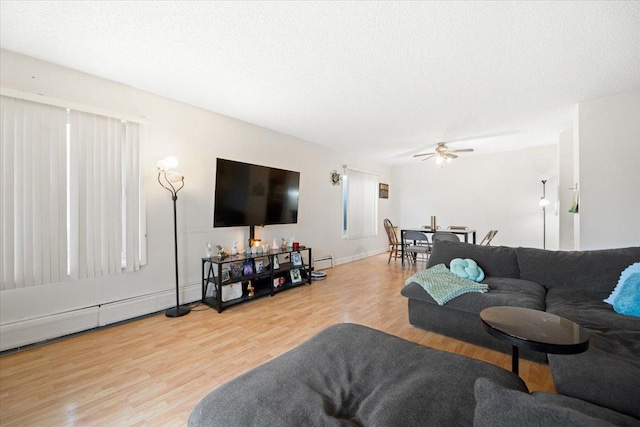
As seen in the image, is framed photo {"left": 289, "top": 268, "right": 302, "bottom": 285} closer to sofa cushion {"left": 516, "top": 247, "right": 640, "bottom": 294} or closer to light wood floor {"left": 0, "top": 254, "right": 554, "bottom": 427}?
light wood floor {"left": 0, "top": 254, "right": 554, "bottom": 427}

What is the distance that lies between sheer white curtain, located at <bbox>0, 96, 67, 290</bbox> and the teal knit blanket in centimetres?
333

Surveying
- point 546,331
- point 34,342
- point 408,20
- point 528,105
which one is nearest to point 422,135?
point 528,105

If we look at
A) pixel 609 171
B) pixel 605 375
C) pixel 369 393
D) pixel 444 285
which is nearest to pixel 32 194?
pixel 369 393

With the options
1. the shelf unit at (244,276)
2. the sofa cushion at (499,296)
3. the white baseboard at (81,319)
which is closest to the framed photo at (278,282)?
the shelf unit at (244,276)

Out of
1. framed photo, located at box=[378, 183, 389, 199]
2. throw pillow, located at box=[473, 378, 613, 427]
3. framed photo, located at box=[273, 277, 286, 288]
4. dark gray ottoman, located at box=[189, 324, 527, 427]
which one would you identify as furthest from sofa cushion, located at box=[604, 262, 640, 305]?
framed photo, located at box=[378, 183, 389, 199]

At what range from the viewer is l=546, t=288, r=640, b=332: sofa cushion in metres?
1.68

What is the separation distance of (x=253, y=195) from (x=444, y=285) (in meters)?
2.57

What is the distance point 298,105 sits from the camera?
3.33 metres

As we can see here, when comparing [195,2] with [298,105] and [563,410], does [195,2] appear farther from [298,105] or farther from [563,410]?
[563,410]

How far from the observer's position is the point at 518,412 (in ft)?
1.87

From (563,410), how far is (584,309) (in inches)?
79.8

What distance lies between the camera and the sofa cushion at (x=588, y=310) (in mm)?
1677

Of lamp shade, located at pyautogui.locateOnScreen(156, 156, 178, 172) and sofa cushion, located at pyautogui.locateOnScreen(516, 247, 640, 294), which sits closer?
sofa cushion, located at pyautogui.locateOnScreen(516, 247, 640, 294)

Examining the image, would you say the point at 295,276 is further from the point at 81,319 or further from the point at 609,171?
the point at 609,171
